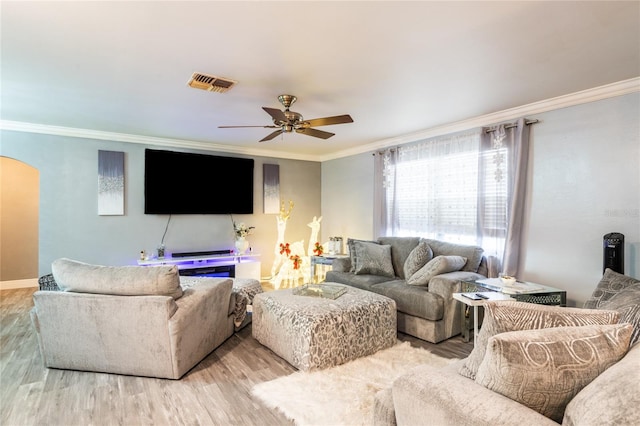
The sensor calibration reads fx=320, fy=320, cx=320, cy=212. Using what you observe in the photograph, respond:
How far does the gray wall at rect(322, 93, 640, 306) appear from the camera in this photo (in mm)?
2922

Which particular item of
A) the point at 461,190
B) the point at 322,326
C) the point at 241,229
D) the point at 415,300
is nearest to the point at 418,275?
the point at 415,300

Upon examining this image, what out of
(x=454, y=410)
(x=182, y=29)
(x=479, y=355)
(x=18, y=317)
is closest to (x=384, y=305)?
(x=479, y=355)

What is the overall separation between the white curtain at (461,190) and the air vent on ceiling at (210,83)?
3008mm

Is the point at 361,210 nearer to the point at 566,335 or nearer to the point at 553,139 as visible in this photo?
the point at 553,139

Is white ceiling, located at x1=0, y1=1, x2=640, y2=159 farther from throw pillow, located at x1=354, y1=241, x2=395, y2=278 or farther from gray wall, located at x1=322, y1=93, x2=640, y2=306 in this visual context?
throw pillow, located at x1=354, y1=241, x2=395, y2=278

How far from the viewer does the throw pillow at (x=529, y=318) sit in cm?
126

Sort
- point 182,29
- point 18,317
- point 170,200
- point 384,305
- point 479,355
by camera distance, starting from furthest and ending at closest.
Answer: point 170,200 → point 18,317 → point 384,305 → point 182,29 → point 479,355

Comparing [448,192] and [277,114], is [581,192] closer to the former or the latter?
[448,192]

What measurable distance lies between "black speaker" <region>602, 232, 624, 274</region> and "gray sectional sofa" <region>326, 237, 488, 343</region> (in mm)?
1079

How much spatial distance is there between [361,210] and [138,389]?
4338 mm

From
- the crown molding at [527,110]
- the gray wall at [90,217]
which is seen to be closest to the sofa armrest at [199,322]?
the gray wall at [90,217]

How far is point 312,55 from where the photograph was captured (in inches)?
95.9

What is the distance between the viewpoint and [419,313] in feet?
10.9

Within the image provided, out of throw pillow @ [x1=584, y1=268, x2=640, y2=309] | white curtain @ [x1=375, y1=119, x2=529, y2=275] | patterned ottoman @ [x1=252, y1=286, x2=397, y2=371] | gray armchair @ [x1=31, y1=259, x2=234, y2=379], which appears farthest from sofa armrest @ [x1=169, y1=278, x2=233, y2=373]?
white curtain @ [x1=375, y1=119, x2=529, y2=275]
